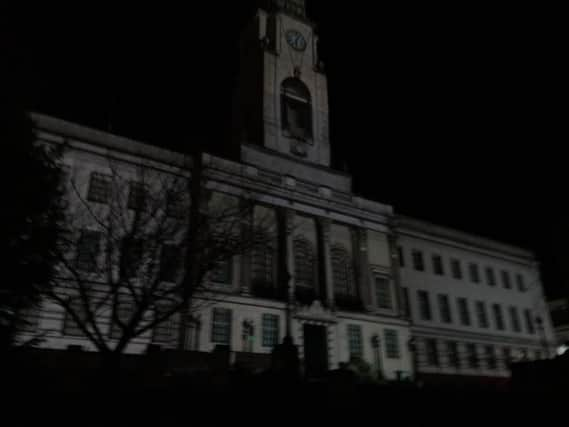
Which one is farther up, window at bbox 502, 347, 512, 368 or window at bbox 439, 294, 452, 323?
window at bbox 439, 294, 452, 323

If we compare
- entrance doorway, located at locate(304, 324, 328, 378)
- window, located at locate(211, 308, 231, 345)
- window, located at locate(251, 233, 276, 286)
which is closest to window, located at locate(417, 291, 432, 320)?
entrance doorway, located at locate(304, 324, 328, 378)

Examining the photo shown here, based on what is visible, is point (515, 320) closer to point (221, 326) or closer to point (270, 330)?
point (270, 330)

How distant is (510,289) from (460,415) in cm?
3753

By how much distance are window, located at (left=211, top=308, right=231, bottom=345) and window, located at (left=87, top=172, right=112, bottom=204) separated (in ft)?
31.2

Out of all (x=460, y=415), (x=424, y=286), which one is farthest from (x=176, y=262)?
(x=424, y=286)

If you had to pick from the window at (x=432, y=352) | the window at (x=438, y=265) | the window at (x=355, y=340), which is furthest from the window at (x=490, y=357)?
the window at (x=355, y=340)

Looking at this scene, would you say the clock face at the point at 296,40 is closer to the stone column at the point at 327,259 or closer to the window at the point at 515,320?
the stone column at the point at 327,259

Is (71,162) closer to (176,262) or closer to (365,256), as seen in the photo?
(176,262)

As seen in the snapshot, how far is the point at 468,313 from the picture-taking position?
142 feet

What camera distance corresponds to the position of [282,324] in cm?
3003

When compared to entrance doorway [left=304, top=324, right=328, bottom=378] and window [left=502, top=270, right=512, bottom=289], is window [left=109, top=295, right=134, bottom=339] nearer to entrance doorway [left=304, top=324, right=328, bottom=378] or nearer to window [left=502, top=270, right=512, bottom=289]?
entrance doorway [left=304, top=324, right=328, bottom=378]

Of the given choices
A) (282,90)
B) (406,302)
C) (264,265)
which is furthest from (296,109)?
(406,302)

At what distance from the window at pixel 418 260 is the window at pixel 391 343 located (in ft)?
29.5

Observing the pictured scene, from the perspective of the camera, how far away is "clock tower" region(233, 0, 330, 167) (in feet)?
124
